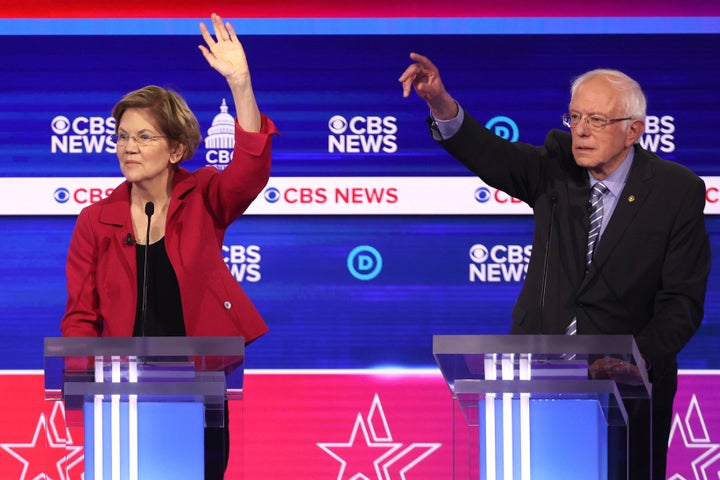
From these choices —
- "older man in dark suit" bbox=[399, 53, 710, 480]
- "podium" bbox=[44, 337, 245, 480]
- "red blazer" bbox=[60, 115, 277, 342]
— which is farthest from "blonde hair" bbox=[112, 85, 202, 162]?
"podium" bbox=[44, 337, 245, 480]

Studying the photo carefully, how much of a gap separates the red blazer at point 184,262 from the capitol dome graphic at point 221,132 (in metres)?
1.21

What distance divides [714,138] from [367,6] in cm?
143

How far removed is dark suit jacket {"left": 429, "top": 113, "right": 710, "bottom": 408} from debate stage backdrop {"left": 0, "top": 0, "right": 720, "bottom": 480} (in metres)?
1.20

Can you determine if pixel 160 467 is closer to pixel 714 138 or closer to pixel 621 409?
pixel 621 409

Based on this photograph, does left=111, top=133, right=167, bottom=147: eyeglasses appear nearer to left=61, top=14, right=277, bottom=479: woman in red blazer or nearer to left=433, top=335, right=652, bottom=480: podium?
left=61, top=14, right=277, bottom=479: woman in red blazer

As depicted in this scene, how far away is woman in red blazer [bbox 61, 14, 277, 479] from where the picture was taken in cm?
311

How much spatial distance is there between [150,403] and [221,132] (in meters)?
2.17

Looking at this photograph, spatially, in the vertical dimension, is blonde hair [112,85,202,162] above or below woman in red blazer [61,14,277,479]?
above

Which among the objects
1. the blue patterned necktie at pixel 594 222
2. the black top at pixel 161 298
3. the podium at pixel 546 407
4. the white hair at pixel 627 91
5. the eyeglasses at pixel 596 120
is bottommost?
the podium at pixel 546 407

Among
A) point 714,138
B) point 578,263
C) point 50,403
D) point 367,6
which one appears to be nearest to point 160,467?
point 50,403

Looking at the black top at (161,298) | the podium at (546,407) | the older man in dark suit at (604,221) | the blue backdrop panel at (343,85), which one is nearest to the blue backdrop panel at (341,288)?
the blue backdrop panel at (343,85)

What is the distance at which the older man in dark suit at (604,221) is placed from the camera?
3102 millimetres

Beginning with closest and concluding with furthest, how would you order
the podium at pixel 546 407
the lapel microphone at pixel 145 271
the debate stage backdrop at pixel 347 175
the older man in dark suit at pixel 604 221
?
the podium at pixel 546 407 → the lapel microphone at pixel 145 271 → the older man in dark suit at pixel 604 221 → the debate stage backdrop at pixel 347 175

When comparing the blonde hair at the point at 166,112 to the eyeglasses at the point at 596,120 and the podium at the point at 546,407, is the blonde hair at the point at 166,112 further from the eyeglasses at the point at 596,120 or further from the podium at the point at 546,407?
the podium at the point at 546,407
